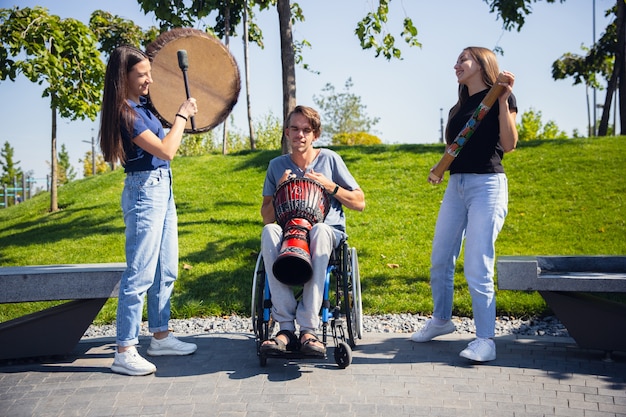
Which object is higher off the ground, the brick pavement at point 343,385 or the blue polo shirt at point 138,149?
the blue polo shirt at point 138,149

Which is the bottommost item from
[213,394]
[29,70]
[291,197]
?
[213,394]

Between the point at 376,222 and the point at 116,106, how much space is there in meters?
5.92

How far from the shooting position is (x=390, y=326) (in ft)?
17.5

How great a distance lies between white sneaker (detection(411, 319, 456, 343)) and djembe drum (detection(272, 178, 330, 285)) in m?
1.14

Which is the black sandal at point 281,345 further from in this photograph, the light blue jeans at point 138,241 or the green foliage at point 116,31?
the green foliage at point 116,31

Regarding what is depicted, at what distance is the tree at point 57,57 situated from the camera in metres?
10.7

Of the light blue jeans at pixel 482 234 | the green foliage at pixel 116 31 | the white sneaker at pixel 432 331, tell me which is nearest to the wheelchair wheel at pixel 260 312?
the white sneaker at pixel 432 331

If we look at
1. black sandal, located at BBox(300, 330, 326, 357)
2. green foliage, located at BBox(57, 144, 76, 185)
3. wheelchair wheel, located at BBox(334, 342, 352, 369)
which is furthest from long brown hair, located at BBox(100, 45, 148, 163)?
green foliage, located at BBox(57, 144, 76, 185)

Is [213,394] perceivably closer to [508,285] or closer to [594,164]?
[508,285]

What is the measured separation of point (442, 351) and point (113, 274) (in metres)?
2.32

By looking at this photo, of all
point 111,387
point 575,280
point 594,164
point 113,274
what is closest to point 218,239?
point 113,274

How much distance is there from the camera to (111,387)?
3717mm

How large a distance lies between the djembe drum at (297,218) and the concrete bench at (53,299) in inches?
45.5

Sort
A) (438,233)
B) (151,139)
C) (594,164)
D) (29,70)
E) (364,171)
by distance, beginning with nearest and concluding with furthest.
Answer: (151,139)
(438,233)
(29,70)
(594,164)
(364,171)
